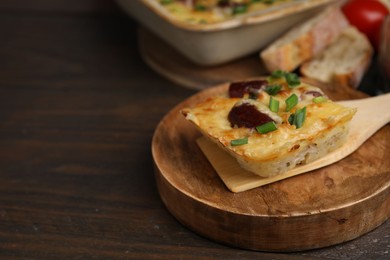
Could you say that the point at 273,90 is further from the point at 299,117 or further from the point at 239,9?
the point at 239,9

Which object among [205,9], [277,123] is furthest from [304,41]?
[277,123]

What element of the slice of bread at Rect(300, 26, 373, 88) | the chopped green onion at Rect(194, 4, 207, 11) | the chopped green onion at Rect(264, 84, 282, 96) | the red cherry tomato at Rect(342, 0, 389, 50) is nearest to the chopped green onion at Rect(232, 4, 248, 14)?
the chopped green onion at Rect(194, 4, 207, 11)

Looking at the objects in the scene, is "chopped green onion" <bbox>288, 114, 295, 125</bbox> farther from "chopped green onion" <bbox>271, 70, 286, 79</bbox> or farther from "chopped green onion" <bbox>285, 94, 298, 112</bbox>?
"chopped green onion" <bbox>271, 70, 286, 79</bbox>

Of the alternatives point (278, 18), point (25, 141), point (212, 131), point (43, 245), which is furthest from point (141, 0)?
point (43, 245)

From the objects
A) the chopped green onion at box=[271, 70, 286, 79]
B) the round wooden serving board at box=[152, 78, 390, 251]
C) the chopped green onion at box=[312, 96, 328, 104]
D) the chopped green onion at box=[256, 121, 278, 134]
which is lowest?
the round wooden serving board at box=[152, 78, 390, 251]

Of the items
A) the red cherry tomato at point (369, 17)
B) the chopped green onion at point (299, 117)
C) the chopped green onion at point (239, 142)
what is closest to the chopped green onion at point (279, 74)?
the chopped green onion at point (299, 117)

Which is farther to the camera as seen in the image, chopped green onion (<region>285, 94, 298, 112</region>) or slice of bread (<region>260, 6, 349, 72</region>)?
slice of bread (<region>260, 6, 349, 72</region>)

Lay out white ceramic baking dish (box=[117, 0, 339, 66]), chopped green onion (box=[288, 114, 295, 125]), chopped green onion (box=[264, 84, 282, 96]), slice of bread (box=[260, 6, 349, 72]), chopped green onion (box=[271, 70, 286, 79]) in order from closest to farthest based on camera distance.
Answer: chopped green onion (box=[288, 114, 295, 125]) → chopped green onion (box=[264, 84, 282, 96]) → chopped green onion (box=[271, 70, 286, 79]) → white ceramic baking dish (box=[117, 0, 339, 66]) → slice of bread (box=[260, 6, 349, 72])
